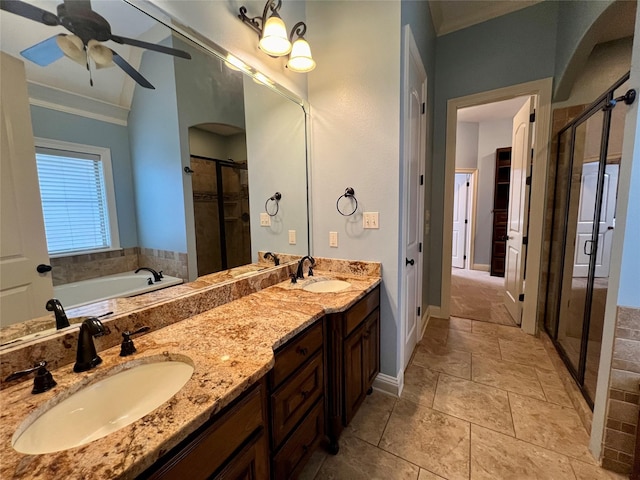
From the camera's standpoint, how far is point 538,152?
8.55ft

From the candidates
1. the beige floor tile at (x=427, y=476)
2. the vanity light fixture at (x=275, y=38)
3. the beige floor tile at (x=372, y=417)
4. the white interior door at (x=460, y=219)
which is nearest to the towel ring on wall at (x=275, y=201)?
the vanity light fixture at (x=275, y=38)

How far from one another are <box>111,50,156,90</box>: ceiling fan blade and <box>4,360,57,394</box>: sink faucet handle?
3.44 ft

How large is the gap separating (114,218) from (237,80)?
1059 millimetres

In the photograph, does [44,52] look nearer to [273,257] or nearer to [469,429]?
[273,257]

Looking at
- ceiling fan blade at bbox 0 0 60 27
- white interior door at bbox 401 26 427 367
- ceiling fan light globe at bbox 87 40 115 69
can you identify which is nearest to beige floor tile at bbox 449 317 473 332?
white interior door at bbox 401 26 427 367

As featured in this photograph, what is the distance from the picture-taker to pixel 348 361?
4.81 ft

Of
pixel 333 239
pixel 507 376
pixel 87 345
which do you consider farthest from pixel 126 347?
pixel 507 376

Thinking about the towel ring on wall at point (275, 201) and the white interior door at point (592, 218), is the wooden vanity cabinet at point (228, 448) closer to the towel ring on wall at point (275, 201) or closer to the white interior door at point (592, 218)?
the towel ring on wall at point (275, 201)

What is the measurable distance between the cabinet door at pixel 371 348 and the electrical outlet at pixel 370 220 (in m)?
0.59

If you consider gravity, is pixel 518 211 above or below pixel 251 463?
above

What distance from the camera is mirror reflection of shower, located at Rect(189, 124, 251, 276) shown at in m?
1.38

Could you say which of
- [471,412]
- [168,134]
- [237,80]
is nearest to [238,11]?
[237,80]

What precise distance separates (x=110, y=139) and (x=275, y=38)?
3.41 ft

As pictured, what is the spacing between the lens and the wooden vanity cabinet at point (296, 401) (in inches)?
40.4
